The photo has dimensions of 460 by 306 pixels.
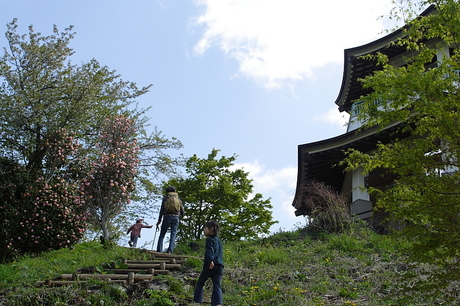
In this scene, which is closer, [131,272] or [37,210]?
[131,272]

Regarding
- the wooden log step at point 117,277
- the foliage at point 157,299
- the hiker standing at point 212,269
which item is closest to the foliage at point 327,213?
the wooden log step at point 117,277

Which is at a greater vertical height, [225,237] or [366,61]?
[366,61]

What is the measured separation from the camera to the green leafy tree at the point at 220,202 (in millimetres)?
21875

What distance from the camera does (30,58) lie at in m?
18.1

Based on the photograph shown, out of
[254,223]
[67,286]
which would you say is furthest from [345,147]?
[67,286]

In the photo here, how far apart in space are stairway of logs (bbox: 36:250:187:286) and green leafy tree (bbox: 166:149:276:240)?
10.2m

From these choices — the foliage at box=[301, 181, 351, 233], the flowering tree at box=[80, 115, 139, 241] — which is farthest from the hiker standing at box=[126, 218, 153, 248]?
the foliage at box=[301, 181, 351, 233]

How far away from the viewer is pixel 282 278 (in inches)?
386

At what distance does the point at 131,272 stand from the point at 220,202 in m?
12.7

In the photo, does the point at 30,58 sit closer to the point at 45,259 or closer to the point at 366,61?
the point at 45,259

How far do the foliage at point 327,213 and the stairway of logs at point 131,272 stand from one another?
15.7ft

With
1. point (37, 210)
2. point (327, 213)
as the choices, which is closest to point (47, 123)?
point (37, 210)

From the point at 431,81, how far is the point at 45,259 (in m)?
11.0

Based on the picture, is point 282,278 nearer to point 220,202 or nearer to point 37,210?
point 37,210
